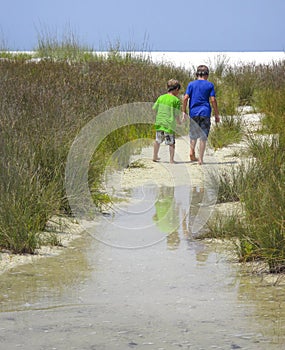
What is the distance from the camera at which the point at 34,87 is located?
452 inches

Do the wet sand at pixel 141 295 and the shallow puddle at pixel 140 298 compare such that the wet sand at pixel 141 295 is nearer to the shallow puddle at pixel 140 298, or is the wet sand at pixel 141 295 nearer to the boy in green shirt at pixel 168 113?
the shallow puddle at pixel 140 298

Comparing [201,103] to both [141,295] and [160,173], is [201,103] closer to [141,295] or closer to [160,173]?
[160,173]

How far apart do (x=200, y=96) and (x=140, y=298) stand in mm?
6038

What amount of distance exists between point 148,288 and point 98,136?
4704mm

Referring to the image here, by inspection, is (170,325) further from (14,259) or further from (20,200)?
(20,200)

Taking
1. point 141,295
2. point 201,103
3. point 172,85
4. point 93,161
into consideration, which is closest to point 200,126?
point 201,103

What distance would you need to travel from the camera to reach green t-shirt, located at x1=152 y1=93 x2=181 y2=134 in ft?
34.8

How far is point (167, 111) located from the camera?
1068 cm

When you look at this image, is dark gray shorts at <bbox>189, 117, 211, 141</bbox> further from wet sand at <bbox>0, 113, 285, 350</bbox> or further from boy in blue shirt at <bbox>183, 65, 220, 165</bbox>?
wet sand at <bbox>0, 113, 285, 350</bbox>

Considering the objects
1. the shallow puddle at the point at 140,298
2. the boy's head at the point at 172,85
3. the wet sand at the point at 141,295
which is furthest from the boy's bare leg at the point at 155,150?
the shallow puddle at the point at 140,298

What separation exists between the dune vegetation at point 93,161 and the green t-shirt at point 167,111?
0.73 meters

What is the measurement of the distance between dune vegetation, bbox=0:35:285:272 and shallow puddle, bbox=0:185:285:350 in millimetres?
319

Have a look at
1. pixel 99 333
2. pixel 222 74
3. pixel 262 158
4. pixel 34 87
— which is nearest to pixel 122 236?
pixel 262 158

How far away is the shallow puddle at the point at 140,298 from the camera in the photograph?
162 inches
